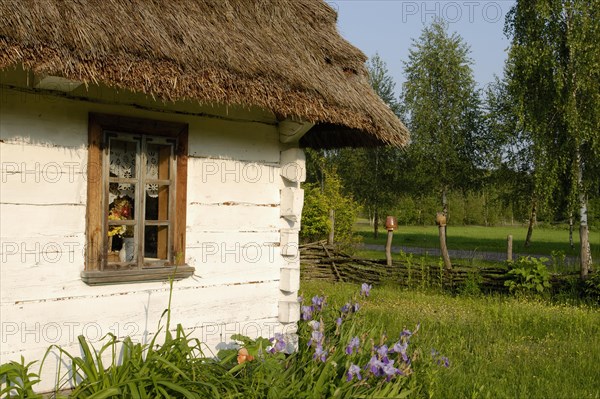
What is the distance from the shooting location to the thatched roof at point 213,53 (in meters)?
3.29

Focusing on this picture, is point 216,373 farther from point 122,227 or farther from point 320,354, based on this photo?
point 122,227

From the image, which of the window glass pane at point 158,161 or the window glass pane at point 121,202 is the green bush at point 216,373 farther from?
the window glass pane at point 158,161

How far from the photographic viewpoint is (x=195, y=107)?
173 inches

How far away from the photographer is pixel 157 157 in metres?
4.33

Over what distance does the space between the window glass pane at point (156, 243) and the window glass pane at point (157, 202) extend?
0.30 feet

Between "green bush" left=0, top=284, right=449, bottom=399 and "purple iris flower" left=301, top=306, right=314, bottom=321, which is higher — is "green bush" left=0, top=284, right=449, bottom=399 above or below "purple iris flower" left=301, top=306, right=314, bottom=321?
below

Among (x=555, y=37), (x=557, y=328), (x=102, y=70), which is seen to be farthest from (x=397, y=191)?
(x=102, y=70)

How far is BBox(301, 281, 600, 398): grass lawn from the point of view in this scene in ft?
15.9

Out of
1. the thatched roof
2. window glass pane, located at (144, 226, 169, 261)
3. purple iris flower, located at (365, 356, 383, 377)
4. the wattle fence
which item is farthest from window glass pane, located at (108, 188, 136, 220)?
the wattle fence

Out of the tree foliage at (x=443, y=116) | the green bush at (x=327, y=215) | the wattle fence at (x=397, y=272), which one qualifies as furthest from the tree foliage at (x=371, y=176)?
the wattle fence at (x=397, y=272)

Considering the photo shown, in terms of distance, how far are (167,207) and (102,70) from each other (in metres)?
1.21

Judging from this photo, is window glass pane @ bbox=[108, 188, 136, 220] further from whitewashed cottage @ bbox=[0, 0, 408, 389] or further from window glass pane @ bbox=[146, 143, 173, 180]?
window glass pane @ bbox=[146, 143, 173, 180]

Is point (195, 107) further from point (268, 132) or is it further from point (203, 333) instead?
point (203, 333)

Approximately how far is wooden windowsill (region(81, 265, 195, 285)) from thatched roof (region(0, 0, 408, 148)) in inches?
48.5
